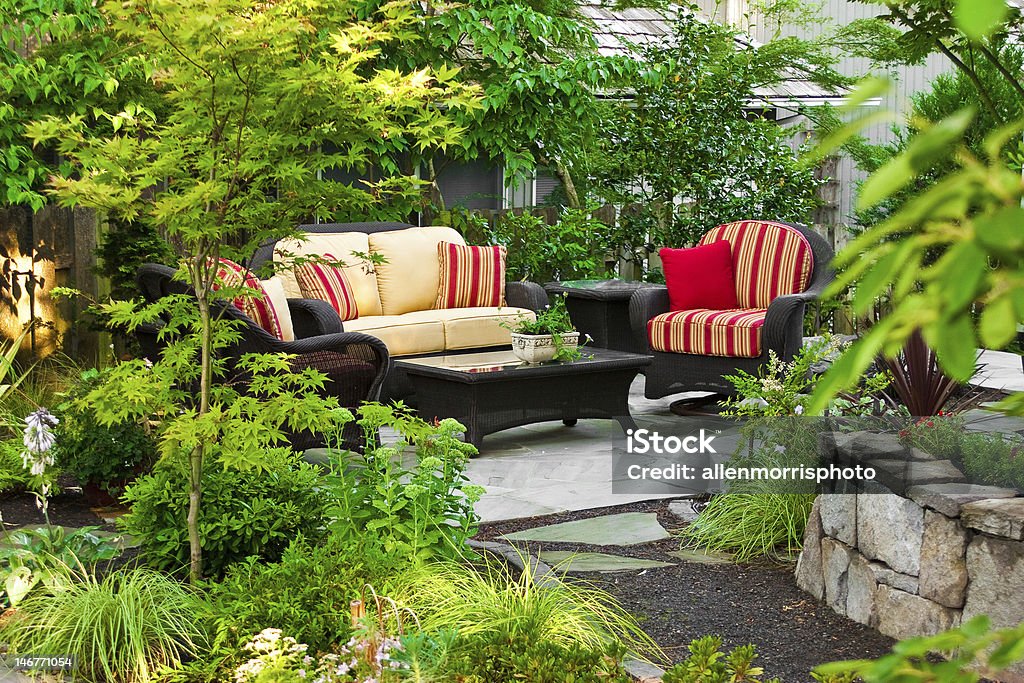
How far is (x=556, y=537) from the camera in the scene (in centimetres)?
449

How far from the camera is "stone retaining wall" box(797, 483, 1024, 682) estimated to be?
3.10m

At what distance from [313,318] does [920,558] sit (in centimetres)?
396

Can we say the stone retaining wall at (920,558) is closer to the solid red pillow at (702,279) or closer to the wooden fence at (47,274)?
the solid red pillow at (702,279)

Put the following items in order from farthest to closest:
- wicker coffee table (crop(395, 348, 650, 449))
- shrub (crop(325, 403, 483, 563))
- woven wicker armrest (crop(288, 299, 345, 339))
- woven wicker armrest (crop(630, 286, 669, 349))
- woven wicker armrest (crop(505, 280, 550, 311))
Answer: woven wicker armrest (crop(505, 280, 550, 311)) → woven wicker armrest (crop(630, 286, 669, 349)) → woven wicker armrest (crop(288, 299, 345, 339)) → wicker coffee table (crop(395, 348, 650, 449)) → shrub (crop(325, 403, 483, 563))

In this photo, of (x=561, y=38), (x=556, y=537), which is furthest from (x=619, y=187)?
(x=556, y=537)

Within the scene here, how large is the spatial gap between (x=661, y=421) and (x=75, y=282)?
13.1 ft

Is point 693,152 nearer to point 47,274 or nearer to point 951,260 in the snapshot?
point 47,274

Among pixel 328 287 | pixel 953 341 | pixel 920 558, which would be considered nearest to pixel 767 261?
pixel 328 287

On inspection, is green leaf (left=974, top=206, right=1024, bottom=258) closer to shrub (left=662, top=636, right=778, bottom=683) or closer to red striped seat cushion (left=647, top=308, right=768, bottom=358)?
shrub (left=662, top=636, right=778, bottom=683)

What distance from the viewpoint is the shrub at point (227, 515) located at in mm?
3631

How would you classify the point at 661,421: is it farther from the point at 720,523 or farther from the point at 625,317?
the point at 720,523

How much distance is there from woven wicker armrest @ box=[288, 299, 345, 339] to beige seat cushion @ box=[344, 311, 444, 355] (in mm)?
282

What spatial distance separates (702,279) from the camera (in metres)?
7.43

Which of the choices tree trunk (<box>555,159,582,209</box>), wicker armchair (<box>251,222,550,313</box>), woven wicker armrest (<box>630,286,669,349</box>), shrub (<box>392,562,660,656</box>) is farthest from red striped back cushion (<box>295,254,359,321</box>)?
A: shrub (<box>392,562,660,656</box>)
